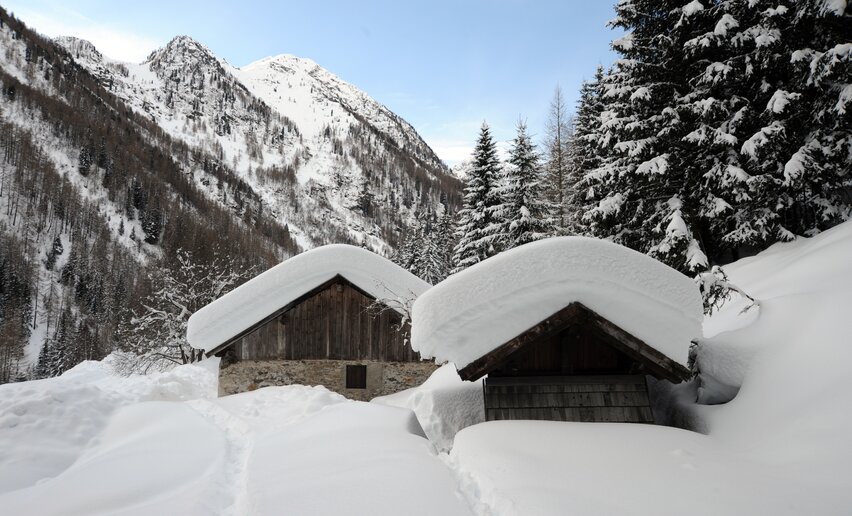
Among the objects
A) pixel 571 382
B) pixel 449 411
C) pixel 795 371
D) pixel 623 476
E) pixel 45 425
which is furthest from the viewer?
pixel 45 425

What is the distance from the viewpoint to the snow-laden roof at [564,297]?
5.71m

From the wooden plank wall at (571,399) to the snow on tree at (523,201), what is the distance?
14366 mm

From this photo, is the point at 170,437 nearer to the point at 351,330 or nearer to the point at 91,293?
the point at 351,330

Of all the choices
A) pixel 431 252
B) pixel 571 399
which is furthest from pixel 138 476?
pixel 431 252

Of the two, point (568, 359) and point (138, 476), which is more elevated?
point (568, 359)

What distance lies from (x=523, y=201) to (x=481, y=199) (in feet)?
9.62

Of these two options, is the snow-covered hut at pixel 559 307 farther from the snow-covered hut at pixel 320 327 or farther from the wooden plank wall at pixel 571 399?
the snow-covered hut at pixel 320 327

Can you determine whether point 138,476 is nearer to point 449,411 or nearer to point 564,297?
point 449,411

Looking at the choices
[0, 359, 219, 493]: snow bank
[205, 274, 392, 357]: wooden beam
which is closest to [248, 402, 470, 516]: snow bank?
[0, 359, 219, 493]: snow bank

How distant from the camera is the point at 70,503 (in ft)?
15.7

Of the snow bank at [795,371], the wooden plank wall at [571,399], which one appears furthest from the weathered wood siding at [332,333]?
the snow bank at [795,371]

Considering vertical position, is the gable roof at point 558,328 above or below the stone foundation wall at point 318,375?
above

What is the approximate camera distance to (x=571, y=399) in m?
6.34

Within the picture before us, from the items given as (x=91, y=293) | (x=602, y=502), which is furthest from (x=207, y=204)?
(x=602, y=502)
